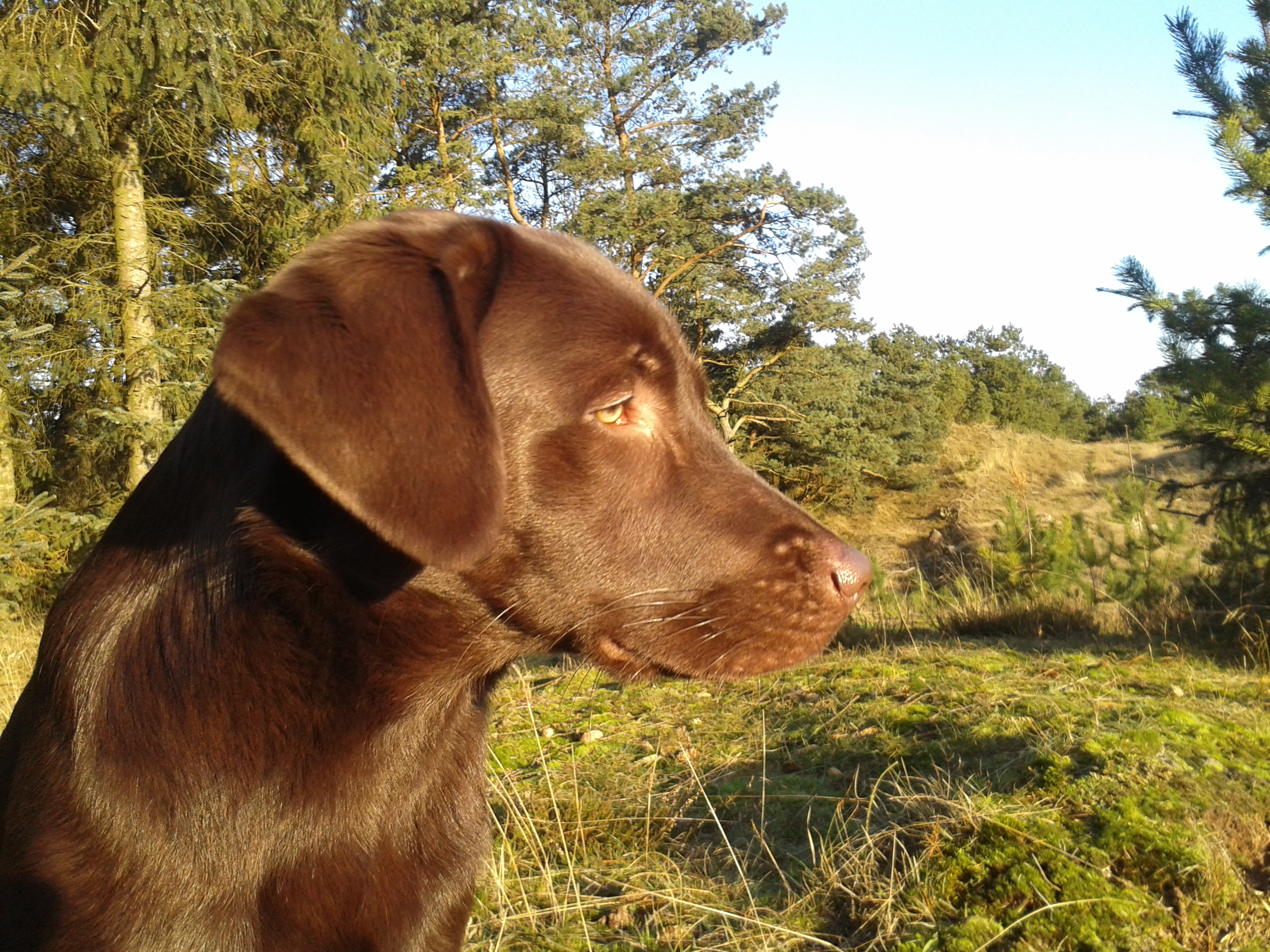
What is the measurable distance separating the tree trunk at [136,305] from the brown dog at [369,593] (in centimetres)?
656

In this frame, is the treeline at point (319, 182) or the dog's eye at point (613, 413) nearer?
the dog's eye at point (613, 413)

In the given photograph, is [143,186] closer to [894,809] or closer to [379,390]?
[379,390]

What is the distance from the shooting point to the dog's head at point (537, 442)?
4.92 ft

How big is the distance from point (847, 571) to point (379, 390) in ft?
3.80

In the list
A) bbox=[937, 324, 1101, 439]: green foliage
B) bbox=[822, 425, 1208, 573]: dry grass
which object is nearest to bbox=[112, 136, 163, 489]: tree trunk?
bbox=[822, 425, 1208, 573]: dry grass

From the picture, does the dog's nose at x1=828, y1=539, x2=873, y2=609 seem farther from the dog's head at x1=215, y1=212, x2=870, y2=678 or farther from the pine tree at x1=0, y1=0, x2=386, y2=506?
the pine tree at x1=0, y1=0, x2=386, y2=506

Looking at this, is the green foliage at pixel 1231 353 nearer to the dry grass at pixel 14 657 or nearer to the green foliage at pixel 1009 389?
the dry grass at pixel 14 657

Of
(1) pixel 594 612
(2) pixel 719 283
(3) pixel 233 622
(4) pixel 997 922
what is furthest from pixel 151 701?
(2) pixel 719 283

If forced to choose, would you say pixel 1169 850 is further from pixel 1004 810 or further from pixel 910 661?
pixel 910 661

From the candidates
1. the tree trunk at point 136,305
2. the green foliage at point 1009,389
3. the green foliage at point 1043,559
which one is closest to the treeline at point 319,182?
the tree trunk at point 136,305

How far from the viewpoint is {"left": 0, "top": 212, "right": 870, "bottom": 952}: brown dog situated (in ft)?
5.14

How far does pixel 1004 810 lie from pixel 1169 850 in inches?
14.7

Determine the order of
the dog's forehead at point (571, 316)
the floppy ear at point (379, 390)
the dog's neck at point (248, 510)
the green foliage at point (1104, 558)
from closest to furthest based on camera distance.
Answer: the floppy ear at point (379, 390)
the dog's neck at point (248, 510)
the dog's forehead at point (571, 316)
the green foliage at point (1104, 558)

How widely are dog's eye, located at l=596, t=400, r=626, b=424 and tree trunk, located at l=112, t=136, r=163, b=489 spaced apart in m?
6.73
